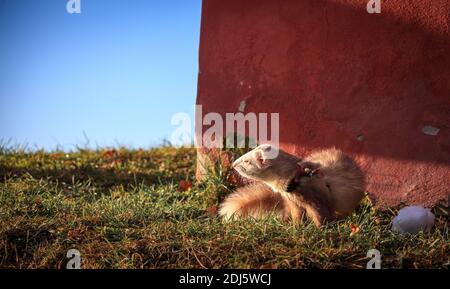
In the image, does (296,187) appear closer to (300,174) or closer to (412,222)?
(300,174)

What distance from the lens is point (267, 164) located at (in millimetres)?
4980

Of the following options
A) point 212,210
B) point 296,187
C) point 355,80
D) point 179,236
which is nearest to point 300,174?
point 296,187

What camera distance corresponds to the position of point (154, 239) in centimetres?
466

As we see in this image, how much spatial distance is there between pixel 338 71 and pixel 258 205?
1893mm

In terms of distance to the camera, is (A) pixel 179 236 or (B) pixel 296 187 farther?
(B) pixel 296 187

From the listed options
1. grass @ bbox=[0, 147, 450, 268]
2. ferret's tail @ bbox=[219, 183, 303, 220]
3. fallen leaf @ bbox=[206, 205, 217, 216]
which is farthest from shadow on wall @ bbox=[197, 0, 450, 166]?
ferret's tail @ bbox=[219, 183, 303, 220]

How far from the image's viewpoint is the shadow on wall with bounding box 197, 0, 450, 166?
6.09 metres

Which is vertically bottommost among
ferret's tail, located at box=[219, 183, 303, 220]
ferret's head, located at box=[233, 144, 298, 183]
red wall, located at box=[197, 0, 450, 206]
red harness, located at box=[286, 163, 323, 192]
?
ferret's tail, located at box=[219, 183, 303, 220]

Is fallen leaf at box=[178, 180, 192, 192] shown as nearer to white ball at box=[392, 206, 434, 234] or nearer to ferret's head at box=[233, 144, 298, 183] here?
ferret's head at box=[233, 144, 298, 183]

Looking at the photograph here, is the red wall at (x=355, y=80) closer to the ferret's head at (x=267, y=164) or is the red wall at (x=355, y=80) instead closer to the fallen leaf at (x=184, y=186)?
the fallen leaf at (x=184, y=186)

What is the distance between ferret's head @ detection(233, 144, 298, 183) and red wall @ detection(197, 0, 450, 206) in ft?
5.12

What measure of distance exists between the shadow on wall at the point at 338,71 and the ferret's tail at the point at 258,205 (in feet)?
4.29
